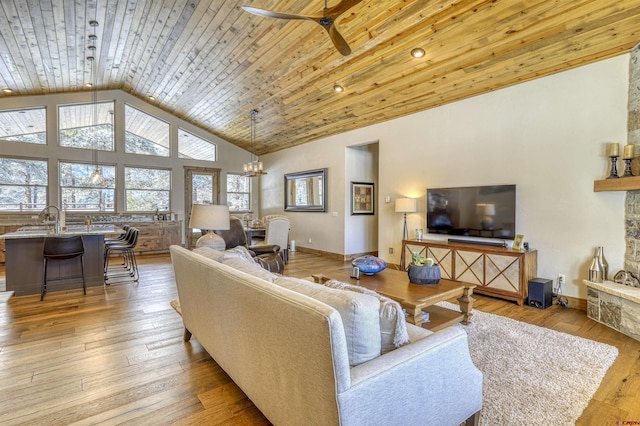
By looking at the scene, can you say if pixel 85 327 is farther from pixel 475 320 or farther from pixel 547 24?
pixel 547 24

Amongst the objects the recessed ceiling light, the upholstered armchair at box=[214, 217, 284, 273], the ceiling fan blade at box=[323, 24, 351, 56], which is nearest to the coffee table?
the upholstered armchair at box=[214, 217, 284, 273]

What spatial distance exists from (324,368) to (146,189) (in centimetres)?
862

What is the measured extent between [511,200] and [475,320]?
183 cm

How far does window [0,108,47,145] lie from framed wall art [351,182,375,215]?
7.11m

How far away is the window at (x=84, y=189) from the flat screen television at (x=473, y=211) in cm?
756

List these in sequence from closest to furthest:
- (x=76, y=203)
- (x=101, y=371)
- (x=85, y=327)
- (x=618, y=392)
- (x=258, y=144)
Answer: (x=618, y=392), (x=101, y=371), (x=85, y=327), (x=76, y=203), (x=258, y=144)

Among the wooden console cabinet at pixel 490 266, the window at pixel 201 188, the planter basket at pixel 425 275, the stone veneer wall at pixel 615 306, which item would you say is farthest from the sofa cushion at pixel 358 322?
the window at pixel 201 188

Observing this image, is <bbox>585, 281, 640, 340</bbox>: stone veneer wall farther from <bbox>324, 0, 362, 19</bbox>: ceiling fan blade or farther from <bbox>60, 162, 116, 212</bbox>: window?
<bbox>60, 162, 116, 212</bbox>: window

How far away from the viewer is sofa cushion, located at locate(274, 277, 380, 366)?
3.93 ft

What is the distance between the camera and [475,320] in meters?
3.27

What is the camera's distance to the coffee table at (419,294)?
2.51 m

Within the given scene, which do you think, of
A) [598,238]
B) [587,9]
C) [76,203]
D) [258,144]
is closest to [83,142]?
[76,203]

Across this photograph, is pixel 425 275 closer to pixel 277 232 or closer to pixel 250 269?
pixel 250 269

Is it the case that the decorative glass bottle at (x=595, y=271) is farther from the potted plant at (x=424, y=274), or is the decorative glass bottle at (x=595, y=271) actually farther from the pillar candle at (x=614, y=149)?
the potted plant at (x=424, y=274)
